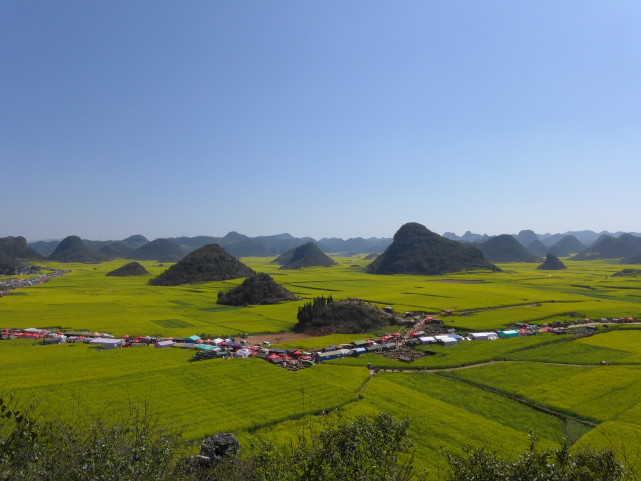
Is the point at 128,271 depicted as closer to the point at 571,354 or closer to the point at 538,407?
the point at 571,354

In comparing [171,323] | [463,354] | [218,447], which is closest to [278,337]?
[171,323]

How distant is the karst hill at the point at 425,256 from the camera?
154m

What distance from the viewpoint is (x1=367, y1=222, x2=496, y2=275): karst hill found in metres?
154

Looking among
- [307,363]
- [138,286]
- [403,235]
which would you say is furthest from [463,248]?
[307,363]

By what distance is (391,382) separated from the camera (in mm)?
33594

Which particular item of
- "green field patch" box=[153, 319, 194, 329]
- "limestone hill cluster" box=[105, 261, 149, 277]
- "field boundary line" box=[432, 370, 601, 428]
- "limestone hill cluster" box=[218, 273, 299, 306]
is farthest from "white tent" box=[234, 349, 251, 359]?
"limestone hill cluster" box=[105, 261, 149, 277]

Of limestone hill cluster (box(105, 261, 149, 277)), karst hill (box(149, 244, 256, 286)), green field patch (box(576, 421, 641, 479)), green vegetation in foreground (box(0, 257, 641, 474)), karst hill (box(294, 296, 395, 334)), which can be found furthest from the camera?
limestone hill cluster (box(105, 261, 149, 277))

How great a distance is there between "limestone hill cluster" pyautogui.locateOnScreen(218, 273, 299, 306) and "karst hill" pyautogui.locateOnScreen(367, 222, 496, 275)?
271ft

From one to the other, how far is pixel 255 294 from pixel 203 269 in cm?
5207

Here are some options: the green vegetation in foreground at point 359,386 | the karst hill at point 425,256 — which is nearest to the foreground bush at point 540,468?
the green vegetation in foreground at point 359,386

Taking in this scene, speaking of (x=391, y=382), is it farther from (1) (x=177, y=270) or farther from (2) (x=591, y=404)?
(1) (x=177, y=270)

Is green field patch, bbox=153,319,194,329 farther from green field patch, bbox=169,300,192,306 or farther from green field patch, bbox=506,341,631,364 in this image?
green field patch, bbox=506,341,631,364

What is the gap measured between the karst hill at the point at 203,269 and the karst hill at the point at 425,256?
61316mm

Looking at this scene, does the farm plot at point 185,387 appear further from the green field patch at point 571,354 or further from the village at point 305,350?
the green field patch at point 571,354
